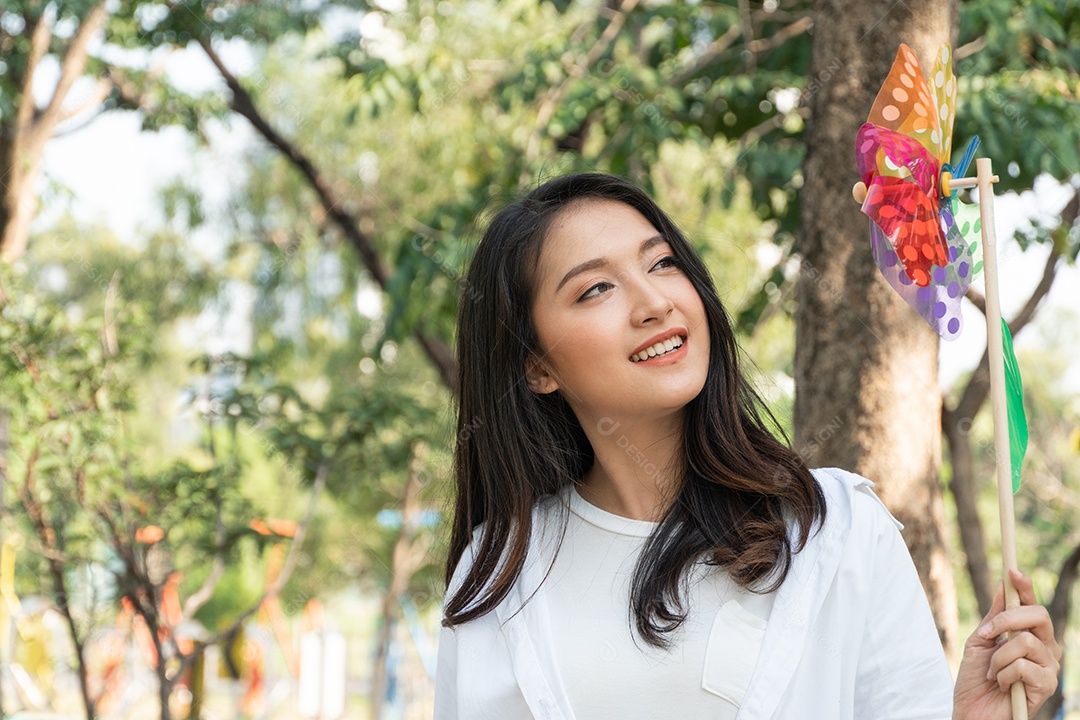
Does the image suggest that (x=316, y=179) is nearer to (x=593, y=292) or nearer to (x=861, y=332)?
(x=861, y=332)

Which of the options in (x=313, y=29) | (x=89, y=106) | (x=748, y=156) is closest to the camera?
(x=748, y=156)

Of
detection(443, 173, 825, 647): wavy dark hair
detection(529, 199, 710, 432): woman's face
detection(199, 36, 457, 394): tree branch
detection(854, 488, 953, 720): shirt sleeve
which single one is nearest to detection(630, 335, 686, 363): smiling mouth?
detection(529, 199, 710, 432): woman's face

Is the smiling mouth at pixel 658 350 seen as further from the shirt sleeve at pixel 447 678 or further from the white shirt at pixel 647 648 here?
the shirt sleeve at pixel 447 678

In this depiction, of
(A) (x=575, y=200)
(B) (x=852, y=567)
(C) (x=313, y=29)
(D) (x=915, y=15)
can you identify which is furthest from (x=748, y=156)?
(C) (x=313, y=29)

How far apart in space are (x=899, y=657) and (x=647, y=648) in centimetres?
29

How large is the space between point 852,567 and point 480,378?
61 centimetres

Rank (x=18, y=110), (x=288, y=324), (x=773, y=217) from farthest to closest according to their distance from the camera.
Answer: (x=288, y=324) → (x=18, y=110) → (x=773, y=217)

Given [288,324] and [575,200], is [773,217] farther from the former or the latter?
[288,324]

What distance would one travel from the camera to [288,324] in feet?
26.7

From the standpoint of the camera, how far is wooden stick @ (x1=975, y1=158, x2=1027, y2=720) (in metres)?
1.22

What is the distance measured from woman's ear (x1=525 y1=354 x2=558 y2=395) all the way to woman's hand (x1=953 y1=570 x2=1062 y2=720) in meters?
0.66

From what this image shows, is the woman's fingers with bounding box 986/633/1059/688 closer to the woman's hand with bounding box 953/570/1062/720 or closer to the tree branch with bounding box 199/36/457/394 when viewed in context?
the woman's hand with bounding box 953/570/1062/720

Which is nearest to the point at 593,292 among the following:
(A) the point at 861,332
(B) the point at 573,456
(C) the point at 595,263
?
(C) the point at 595,263

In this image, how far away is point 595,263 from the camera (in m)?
1.57
